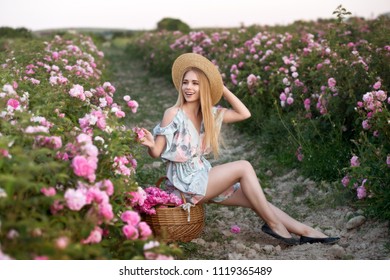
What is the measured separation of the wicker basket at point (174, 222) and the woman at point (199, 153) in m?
0.14

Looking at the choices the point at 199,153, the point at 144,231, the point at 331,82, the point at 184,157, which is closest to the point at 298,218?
the point at 199,153

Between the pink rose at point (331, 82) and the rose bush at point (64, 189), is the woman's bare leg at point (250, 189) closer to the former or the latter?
the rose bush at point (64, 189)

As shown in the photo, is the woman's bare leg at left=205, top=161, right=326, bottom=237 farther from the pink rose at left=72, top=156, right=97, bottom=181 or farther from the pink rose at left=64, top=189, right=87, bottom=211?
the pink rose at left=64, top=189, right=87, bottom=211

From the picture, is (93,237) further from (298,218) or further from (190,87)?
(298,218)

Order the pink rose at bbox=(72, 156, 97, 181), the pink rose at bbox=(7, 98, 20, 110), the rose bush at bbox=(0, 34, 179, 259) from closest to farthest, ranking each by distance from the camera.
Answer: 1. the rose bush at bbox=(0, 34, 179, 259)
2. the pink rose at bbox=(72, 156, 97, 181)
3. the pink rose at bbox=(7, 98, 20, 110)

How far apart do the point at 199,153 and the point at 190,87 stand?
47 centimetres

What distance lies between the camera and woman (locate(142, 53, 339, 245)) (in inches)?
159

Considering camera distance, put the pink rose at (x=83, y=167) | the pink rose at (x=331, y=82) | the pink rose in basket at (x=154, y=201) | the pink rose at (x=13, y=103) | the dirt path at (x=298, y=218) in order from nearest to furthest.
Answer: the pink rose at (x=83, y=167) < the pink rose at (x=13, y=103) < the pink rose in basket at (x=154, y=201) < the dirt path at (x=298, y=218) < the pink rose at (x=331, y=82)

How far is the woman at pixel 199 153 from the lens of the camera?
4.05m

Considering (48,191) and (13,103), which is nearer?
(48,191)

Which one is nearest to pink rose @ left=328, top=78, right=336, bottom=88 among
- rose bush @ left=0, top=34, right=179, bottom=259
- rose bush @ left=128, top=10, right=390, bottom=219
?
rose bush @ left=128, top=10, right=390, bottom=219

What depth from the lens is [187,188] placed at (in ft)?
13.2

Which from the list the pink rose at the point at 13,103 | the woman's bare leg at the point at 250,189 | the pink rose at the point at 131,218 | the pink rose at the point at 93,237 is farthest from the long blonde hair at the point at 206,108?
the pink rose at the point at 93,237

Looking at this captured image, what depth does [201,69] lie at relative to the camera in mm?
4047
